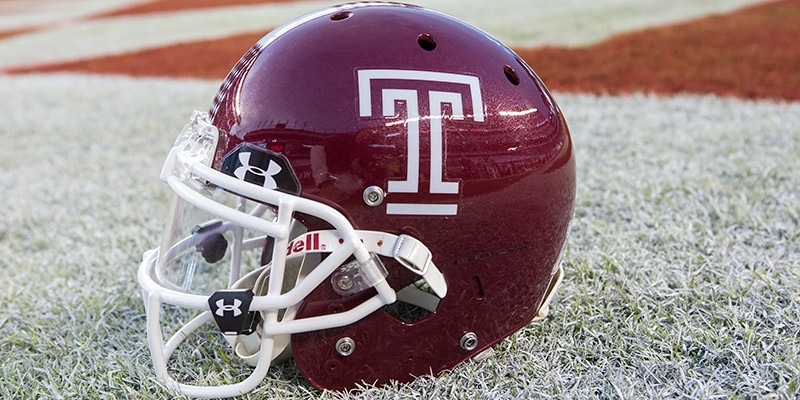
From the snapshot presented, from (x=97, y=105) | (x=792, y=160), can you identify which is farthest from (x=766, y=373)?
(x=97, y=105)

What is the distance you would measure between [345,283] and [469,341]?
0.92 ft

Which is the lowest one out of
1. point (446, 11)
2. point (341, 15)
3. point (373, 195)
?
point (446, 11)

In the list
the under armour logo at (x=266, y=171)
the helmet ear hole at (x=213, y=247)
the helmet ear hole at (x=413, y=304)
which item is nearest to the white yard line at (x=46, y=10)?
the helmet ear hole at (x=213, y=247)

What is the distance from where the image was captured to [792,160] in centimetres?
250

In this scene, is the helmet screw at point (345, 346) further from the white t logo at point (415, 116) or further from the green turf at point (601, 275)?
the white t logo at point (415, 116)

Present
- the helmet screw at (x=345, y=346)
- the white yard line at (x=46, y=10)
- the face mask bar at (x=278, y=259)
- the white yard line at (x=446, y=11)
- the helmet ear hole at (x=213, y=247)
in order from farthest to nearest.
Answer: the white yard line at (x=46, y=10)
the white yard line at (x=446, y=11)
the helmet ear hole at (x=213, y=247)
the helmet screw at (x=345, y=346)
the face mask bar at (x=278, y=259)

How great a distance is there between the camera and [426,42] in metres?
1.30

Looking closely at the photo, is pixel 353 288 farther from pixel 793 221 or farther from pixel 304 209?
pixel 793 221

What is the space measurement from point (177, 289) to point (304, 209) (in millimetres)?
346

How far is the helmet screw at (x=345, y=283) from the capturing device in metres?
1.26

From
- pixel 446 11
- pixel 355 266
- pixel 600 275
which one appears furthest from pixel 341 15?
pixel 446 11

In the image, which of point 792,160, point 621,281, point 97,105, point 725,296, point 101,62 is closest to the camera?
point 725,296

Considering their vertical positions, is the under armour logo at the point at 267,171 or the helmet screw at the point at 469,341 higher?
the under armour logo at the point at 267,171

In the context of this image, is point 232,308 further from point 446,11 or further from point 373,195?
point 446,11
